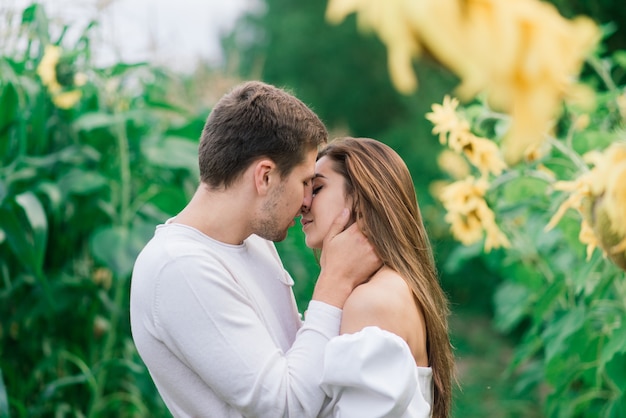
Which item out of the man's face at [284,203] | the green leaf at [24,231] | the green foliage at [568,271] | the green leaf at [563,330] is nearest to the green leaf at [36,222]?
the green leaf at [24,231]

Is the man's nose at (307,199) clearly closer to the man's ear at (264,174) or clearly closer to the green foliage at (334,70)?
the man's ear at (264,174)

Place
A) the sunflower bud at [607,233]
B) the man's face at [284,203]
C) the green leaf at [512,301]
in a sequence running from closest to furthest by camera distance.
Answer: the sunflower bud at [607,233]
the man's face at [284,203]
the green leaf at [512,301]

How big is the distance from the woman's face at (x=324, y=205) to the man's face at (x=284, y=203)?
0.09m

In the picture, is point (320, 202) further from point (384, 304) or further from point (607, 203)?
point (607, 203)

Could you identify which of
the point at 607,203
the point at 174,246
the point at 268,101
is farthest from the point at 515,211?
the point at 607,203

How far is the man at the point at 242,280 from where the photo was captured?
1.81m

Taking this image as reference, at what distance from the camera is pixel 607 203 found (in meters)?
1.06

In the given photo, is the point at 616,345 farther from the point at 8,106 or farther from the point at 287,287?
the point at 8,106

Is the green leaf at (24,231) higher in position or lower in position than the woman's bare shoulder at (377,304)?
lower

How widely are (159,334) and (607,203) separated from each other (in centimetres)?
117

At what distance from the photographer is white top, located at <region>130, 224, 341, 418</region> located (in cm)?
180

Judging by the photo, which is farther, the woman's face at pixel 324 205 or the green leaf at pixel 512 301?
the green leaf at pixel 512 301

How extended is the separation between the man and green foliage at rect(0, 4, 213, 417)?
42.1 inches

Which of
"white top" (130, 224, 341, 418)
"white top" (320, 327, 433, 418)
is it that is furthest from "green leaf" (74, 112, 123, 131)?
"white top" (320, 327, 433, 418)
